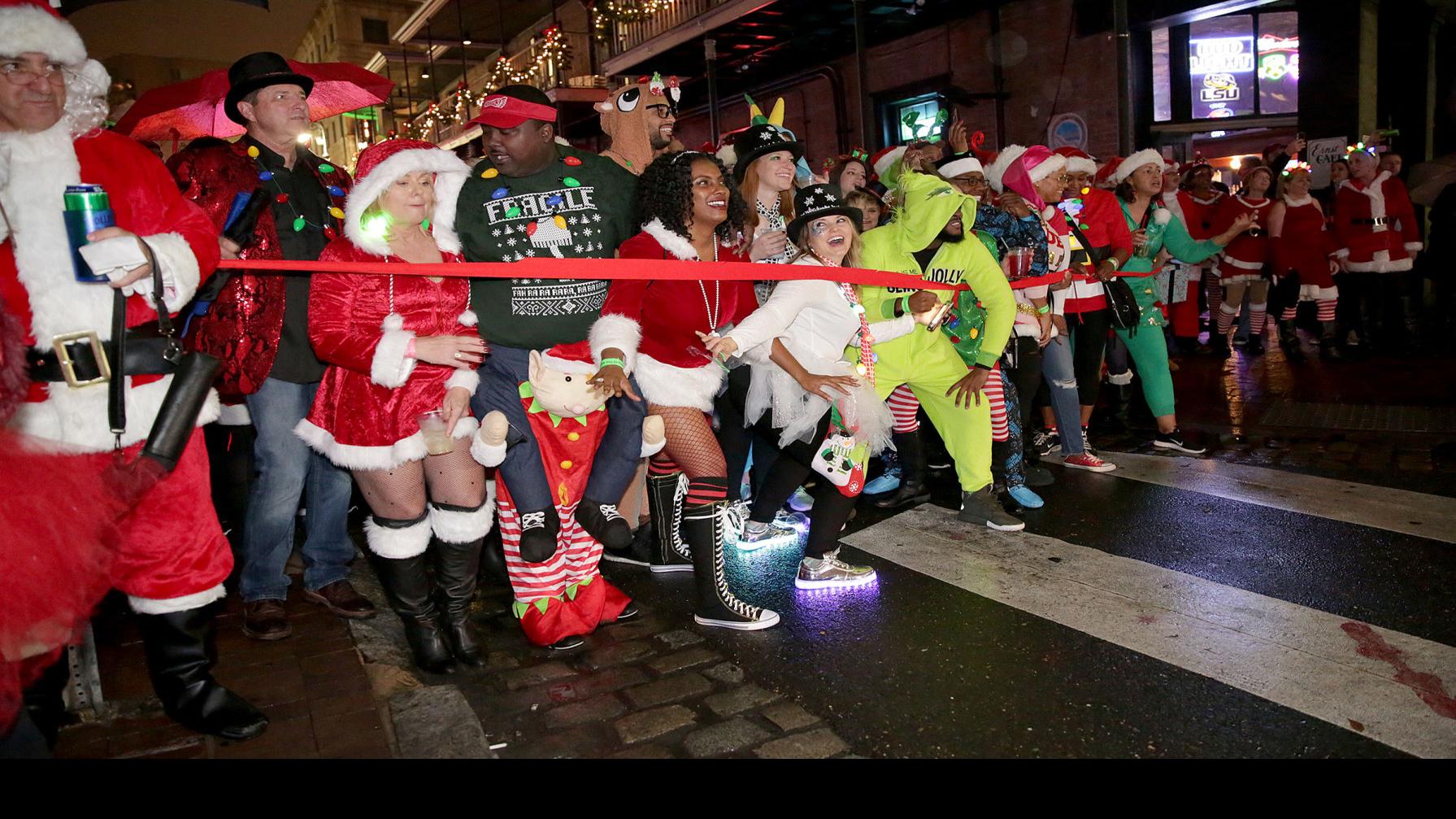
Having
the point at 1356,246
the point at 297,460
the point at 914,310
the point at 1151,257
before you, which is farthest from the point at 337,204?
the point at 1356,246

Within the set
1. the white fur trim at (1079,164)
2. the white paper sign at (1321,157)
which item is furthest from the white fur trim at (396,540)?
the white paper sign at (1321,157)

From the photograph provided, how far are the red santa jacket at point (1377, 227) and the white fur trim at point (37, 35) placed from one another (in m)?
12.3

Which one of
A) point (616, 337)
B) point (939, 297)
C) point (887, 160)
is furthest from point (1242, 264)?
point (616, 337)

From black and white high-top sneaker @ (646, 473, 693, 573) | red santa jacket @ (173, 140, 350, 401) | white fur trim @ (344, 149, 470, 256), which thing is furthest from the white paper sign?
red santa jacket @ (173, 140, 350, 401)

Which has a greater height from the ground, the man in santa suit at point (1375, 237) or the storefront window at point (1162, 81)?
the storefront window at point (1162, 81)

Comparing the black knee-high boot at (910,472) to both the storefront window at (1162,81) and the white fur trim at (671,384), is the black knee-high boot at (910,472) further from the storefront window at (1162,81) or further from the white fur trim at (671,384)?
the storefront window at (1162,81)

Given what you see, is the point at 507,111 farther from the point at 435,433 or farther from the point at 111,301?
the point at 111,301

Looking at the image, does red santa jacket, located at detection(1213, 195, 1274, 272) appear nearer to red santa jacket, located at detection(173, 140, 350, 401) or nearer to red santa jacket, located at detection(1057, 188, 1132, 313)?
red santa jacket, located at detection(1057, 188, 1132, 313)

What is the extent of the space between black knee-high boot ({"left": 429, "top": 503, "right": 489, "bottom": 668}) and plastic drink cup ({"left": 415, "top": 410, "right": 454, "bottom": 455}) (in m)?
0.25

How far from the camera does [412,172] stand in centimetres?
353

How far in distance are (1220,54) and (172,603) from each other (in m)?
18.7

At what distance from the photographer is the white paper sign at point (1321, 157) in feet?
48.2

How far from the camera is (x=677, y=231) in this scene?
4.01 meters

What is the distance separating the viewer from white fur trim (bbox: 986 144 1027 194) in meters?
6.36
